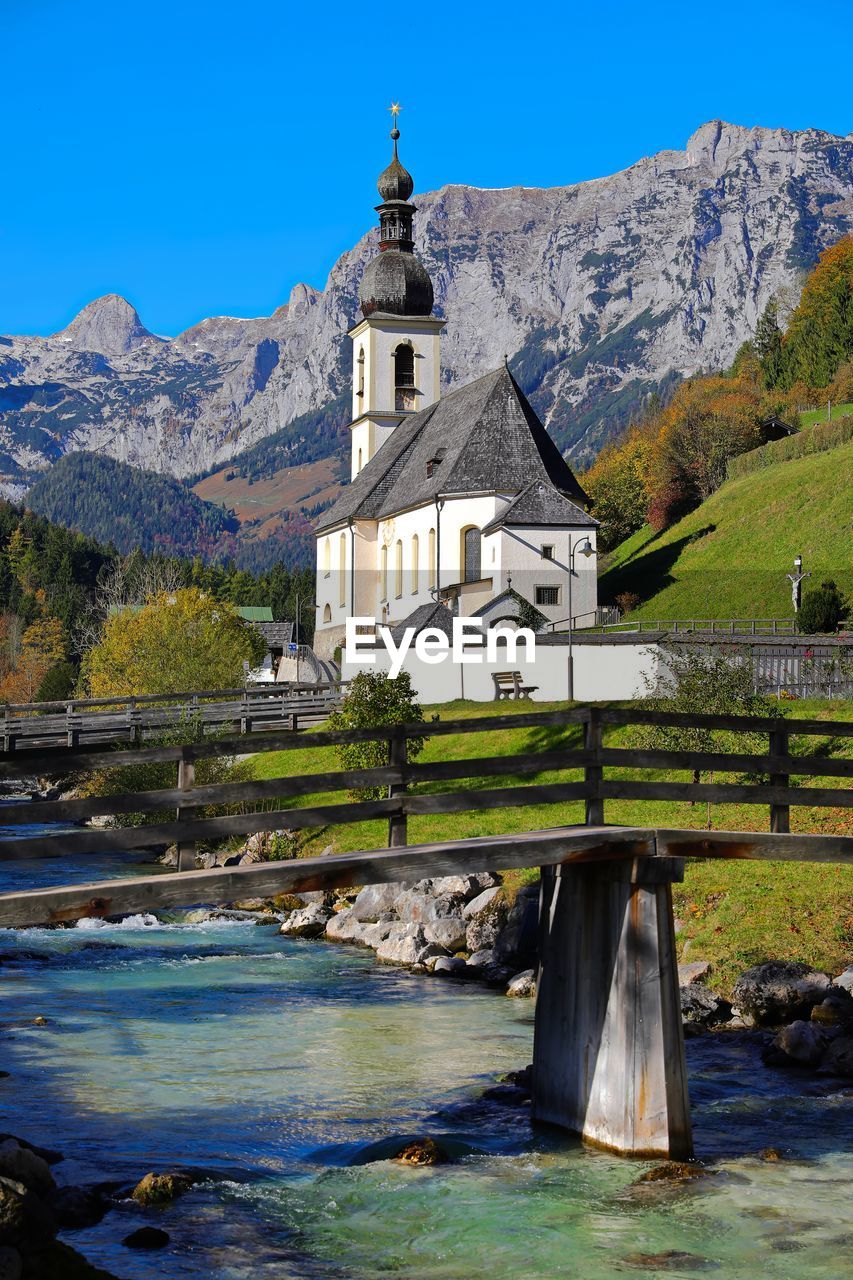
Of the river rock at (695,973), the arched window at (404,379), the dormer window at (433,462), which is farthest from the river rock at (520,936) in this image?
the arched window at (404,379)

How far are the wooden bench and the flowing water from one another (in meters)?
30.5

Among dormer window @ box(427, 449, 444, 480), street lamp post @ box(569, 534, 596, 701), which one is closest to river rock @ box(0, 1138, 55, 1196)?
street lamp post @ box(569, 534, 596, 701)

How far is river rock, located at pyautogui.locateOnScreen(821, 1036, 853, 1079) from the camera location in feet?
51.1

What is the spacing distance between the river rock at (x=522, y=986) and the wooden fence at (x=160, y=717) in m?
25.6

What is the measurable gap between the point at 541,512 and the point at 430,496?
31.7 feet

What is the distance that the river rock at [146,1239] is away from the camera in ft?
34.9

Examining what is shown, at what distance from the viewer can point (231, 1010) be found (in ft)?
63.3

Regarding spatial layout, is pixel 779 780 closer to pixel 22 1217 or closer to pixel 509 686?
pixel 22 1217

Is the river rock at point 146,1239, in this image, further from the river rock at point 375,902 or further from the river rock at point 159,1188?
the river rock at point 375,902

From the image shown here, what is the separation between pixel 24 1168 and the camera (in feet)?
35.0

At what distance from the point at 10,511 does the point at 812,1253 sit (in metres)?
194

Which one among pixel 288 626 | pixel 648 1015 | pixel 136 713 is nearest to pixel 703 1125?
pixel 648 1015

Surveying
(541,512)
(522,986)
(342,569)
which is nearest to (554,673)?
(541,512)

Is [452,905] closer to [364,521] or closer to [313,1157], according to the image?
[313,1157]
